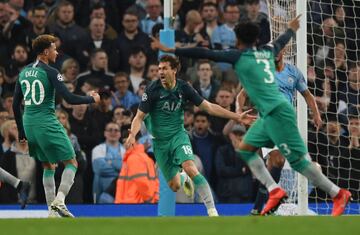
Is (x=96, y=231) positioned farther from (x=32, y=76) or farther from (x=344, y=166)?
(x=344, y=166)

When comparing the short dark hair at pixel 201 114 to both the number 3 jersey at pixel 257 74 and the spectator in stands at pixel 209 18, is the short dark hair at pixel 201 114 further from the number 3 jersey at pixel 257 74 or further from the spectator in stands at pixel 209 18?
the number 3 jersey at pixel 257 74

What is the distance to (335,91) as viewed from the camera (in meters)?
→ 18.1

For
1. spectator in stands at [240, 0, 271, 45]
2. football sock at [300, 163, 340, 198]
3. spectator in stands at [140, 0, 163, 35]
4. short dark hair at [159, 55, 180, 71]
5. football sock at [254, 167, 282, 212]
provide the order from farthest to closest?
spectator in stands at [240, 0, 271, 45] → spectator in stands at [140, 0, 163, 35] → football sock at [254, 167, 282, 212] → short dark hair at [159, 55, 180, 71] → football sock at [300, 163, 340, 198]

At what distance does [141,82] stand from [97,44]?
98 cm

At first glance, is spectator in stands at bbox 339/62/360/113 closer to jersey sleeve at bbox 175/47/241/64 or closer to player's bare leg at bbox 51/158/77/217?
player's bare leg at bbox 51/158/77/217

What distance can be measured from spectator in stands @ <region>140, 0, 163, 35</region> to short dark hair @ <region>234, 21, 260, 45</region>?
7128 millimetres

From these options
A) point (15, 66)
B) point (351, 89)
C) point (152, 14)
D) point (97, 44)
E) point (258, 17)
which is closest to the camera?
point (351, 89)

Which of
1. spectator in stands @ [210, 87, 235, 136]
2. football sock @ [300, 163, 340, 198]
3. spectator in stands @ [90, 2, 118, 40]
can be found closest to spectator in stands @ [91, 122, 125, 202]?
spectator in stands @ [210, 87, 235, 136]

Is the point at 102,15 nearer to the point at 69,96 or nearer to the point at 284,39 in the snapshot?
the point at 69,96

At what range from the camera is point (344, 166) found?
704 inches

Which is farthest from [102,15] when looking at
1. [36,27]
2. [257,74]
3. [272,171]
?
[257,74]

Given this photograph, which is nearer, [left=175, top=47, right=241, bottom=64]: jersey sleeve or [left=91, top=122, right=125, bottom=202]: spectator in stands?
[left=175, top=47, right=241, bottom=64]: jersey sleeve

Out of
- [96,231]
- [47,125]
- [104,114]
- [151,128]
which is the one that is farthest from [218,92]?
[96,231]

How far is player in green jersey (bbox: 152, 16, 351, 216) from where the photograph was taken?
1216 centimetres
